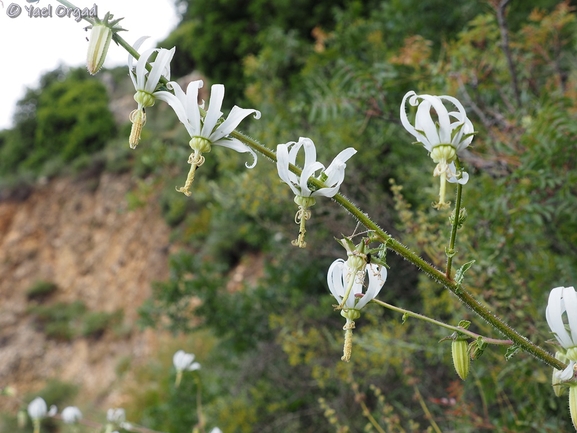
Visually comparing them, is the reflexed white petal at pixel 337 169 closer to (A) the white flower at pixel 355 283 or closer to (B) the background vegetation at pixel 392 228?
(A) the white flower at pixel 355 283

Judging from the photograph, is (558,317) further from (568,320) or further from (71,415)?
(71,415)

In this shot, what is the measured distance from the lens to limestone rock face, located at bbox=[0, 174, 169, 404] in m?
7.63

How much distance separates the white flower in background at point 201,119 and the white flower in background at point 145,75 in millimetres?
15

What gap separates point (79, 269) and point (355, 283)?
938 cm

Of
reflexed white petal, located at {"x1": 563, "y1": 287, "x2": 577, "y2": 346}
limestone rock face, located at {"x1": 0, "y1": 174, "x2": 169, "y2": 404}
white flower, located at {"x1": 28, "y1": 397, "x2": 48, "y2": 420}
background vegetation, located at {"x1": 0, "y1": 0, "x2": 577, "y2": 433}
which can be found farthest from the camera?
limestone rock face, located at {"x1": 0, "y1": 174, "x2": 169, "y2": 404}

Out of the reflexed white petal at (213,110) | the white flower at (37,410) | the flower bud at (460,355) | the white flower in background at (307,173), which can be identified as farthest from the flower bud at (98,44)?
the white flower at (37,410)

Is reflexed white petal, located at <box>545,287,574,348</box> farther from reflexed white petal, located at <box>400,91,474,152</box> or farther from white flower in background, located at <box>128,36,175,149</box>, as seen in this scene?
white flower in background, located at <box>128,36,175,149</box>

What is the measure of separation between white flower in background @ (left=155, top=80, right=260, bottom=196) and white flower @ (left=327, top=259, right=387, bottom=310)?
0.20 meters

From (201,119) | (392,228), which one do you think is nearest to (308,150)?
(201,119)

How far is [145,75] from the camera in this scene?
68 centimetres

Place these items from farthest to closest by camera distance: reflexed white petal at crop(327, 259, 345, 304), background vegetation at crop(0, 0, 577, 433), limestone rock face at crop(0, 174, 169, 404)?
limestone rock face at crop(0, 174, 169, 404), background vegetation at crop(0, 0, 577, 433), reflexed white petal at crop(327, 259, 345, 304)

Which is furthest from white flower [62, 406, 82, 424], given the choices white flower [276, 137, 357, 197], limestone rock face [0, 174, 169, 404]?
limestone rock face [0, 174, 169, 404]

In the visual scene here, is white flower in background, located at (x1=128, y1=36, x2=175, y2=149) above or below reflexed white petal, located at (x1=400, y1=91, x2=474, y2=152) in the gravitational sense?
above

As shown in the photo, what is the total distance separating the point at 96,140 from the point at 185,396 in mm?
8472
